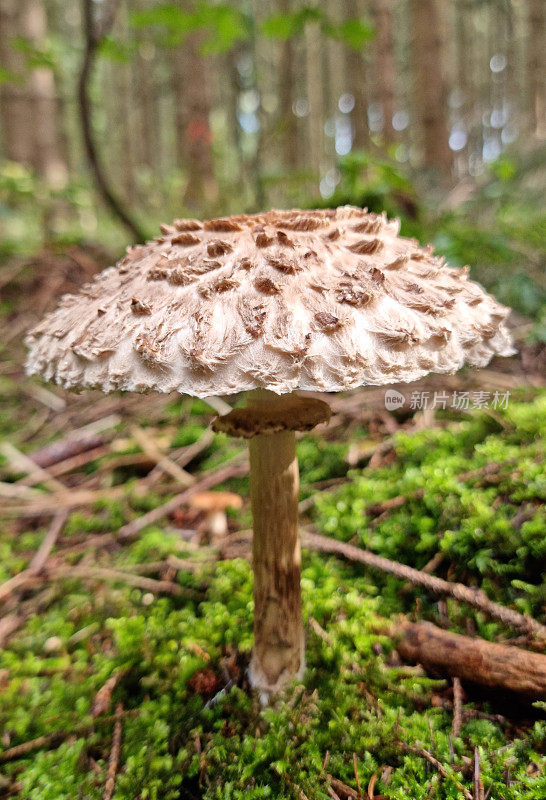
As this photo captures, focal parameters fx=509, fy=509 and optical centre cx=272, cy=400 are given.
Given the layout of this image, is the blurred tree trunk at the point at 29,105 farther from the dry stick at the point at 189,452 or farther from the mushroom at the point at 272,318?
the mushroom at the point at 272,318

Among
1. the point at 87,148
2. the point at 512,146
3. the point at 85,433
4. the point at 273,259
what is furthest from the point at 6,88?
the point at 273,259

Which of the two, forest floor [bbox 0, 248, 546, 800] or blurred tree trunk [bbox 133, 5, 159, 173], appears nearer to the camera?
forest floor [bbox 0, 248, 546, 800]

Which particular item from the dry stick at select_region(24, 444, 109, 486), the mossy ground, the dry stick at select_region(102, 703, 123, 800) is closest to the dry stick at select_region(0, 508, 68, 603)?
the mossy ground

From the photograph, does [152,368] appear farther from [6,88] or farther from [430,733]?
[6,88]

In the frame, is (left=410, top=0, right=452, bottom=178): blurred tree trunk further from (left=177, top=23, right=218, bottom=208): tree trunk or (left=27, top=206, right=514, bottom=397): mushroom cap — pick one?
(left=27, top=206, right=514, bottom=397): mushroom cap

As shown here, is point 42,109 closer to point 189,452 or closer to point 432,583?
point 189,452
